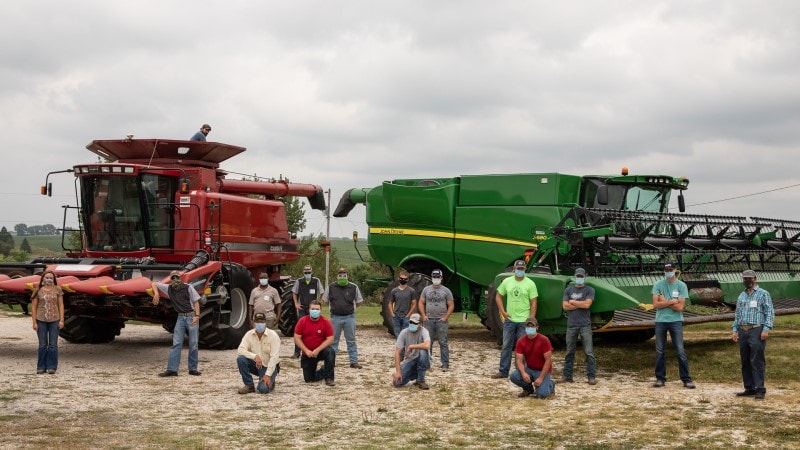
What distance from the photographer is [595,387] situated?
1289cm

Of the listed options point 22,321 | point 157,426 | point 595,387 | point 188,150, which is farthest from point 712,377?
point 22,321

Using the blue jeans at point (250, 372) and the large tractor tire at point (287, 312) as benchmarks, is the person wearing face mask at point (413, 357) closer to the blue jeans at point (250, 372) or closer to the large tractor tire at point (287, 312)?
the blue jeans at point (250, 372)

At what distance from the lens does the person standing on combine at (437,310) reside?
14.8 m

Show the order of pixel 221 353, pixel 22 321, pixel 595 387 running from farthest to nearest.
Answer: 1. pixel 22 321
2. pixel 221 353
3. pixel 595 387

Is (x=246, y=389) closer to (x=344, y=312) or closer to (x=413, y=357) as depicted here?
(x=413, y=357)

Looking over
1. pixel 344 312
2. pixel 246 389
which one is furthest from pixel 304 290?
pixel 246 389

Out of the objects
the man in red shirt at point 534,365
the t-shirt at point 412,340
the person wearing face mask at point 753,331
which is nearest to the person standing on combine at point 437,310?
the t-shirt at point 412,340

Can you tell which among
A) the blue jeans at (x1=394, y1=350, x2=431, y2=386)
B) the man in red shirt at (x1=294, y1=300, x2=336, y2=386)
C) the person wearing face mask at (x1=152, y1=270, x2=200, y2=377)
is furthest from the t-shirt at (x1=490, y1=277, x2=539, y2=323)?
the person wearing face mask at (x1=152, y1=270, x2=200, y2=377)

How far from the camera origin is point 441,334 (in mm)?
14836

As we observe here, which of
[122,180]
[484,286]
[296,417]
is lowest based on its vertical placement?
[296,417]

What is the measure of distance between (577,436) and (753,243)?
399 inches

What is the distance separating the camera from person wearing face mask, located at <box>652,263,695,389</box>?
41.9 feet

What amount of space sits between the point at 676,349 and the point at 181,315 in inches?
293

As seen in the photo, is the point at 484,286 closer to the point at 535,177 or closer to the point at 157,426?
the point at 535,177
